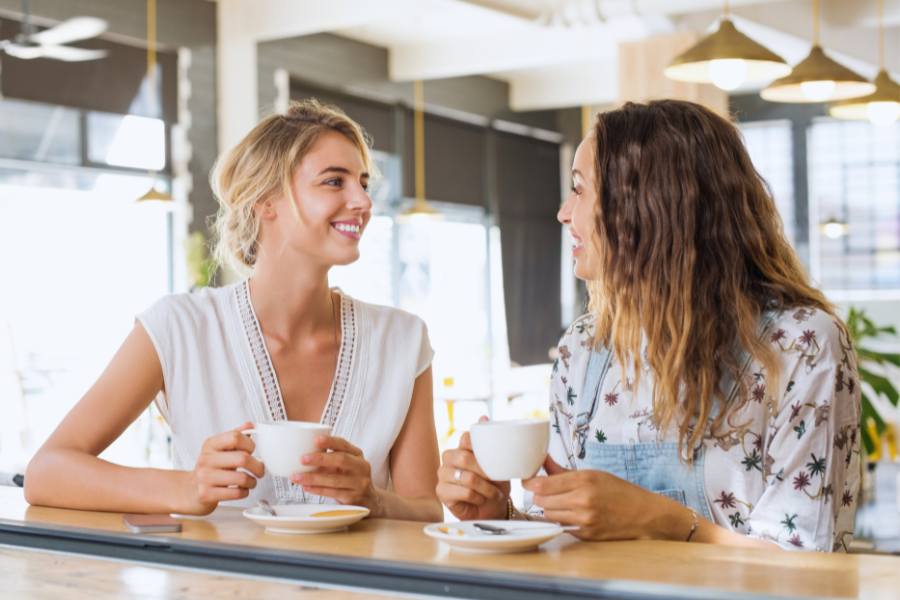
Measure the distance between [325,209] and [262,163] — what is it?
0.59 feet

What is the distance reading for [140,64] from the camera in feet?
27.1

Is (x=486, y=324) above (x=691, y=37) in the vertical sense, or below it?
below

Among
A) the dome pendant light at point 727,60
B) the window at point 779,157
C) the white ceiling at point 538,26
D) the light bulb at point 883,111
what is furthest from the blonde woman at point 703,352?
the window at point 779,157

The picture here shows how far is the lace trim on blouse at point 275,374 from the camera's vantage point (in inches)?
88.2

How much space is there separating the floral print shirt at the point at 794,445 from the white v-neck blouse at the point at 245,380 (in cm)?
60

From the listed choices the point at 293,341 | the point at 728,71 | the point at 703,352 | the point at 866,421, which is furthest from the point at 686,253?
the point at 866,421

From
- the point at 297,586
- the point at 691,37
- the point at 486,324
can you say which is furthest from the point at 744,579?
the point at 486,324

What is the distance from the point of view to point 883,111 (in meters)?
5.27

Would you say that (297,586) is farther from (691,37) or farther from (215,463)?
Result: (691,37)

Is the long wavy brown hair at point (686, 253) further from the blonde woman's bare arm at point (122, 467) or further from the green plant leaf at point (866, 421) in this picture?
the green plant leaf at point (866, 421)

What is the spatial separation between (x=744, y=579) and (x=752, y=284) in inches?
29.7

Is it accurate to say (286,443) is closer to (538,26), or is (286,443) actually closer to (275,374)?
(275,374)

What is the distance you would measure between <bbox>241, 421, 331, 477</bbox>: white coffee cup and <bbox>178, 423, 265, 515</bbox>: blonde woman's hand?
0.10 m

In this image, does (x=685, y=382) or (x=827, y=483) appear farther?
(x=685, y=382)
